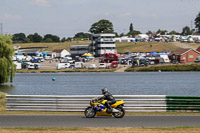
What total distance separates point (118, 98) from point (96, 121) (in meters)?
4.67

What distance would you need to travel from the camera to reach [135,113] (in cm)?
2584

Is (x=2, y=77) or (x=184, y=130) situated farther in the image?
(x=2, y=77)

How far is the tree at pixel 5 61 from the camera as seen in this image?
69.2 meters

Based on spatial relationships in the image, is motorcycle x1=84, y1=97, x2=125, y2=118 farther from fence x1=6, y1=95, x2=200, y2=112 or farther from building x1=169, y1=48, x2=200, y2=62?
building x1=169, y1=48, x2=200, y2=62

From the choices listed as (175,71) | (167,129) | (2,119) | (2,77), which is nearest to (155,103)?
(167,129)

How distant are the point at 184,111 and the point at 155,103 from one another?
1.92 metres

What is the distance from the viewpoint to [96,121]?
22.2 meters

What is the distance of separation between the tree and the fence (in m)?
42.8

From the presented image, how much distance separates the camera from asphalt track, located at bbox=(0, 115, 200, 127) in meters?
20.7

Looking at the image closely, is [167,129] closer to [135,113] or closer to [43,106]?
[135,113]

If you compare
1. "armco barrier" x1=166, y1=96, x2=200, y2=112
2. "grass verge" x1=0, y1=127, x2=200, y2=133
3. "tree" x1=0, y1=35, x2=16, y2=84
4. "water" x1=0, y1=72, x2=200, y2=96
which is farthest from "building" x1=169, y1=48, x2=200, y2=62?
"grass verge" x1=0, y1=127, x2=200, y2=133

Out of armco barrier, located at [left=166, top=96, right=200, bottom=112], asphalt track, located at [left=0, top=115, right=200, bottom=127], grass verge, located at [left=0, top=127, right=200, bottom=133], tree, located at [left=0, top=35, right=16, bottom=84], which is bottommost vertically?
asphalt track, located at [left=0, top=115, right=200, bottom=127]

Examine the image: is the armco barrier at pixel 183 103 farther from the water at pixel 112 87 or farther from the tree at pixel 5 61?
the tree at pixel 5 61

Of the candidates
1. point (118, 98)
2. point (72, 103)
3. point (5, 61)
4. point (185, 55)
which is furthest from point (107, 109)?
point (185, 55)
